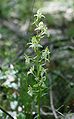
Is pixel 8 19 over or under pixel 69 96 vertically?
over

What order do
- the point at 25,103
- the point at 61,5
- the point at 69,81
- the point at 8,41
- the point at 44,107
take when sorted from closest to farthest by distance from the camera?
the point at 25,103, the point at 44,107, the point at 69,81, the point at 8,41, the point at 61,5

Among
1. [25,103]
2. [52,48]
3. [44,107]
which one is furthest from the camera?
[52,48]

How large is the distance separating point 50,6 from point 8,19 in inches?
33.2

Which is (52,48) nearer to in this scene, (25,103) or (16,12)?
(25,103)

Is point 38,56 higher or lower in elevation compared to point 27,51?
lower

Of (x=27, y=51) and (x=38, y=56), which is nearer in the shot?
(x=38, y=56)

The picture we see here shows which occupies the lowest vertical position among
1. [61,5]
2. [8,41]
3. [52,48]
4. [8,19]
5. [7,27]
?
[52,48]

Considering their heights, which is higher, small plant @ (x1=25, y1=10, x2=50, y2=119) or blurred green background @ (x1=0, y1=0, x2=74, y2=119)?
blurred green background @ (x1=0, y1=0, x2=74, y2=119)

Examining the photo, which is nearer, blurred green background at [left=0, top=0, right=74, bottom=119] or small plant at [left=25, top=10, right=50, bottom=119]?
small plant at [left=25, top=10, right=50, bottom=119]

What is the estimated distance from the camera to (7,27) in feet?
15.5

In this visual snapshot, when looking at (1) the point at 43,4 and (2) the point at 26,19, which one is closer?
(2) the point at 26,19

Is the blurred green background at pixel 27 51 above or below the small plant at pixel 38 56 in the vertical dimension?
above

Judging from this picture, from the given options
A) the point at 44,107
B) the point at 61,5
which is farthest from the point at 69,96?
the point at 61,5

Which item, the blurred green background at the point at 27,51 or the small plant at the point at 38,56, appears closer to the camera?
the small plant at the point at 38,56
